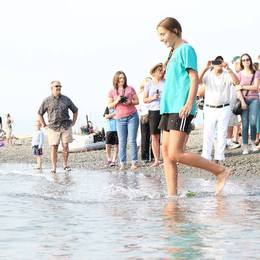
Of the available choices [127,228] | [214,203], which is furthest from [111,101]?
[127,228]

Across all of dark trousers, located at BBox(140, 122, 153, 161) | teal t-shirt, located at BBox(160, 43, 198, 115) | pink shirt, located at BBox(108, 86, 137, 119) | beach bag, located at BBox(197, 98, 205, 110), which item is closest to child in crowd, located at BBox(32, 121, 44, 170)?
dark trousers, located at BBox(140, 122, 153, 161)

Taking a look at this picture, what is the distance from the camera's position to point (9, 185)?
10789mm

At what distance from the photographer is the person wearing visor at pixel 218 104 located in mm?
11992

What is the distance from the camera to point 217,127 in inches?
477

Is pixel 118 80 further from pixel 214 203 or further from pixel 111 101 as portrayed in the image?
pixel 214 203

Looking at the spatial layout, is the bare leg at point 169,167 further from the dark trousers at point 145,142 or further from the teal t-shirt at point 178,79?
the dark trousers at point 145,142

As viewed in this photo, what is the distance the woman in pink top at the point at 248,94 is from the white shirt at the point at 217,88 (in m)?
1.41

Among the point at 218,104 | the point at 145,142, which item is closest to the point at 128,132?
the point at 145,142

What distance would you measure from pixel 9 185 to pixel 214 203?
3855 millimetres

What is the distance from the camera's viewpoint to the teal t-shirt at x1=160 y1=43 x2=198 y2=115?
8.09m

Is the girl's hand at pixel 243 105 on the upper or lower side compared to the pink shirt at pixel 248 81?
lower

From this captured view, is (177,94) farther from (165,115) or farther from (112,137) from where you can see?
(112,137)

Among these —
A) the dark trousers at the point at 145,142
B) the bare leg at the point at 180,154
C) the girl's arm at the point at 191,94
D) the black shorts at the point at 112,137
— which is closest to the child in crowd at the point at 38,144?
the black shorts at the point at 112,137

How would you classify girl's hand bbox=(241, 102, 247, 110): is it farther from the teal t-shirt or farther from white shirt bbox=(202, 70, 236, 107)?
the teal t-shirt
